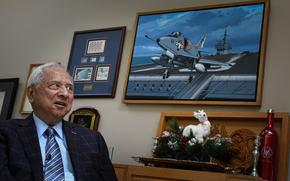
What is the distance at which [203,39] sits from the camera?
2361mm

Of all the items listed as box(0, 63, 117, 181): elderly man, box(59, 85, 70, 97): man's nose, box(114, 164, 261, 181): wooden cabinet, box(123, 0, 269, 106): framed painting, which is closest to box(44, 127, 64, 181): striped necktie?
box(0, 63, 117, 181): elderly man

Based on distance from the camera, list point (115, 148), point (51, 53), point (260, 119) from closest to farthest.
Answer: point (260, 119)
point (115, 148)
point (51, 53)

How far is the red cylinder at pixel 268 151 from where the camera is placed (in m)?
1.83

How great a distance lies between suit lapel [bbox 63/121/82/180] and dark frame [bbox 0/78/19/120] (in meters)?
1.27

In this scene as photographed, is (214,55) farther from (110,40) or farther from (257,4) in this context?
(110,40)

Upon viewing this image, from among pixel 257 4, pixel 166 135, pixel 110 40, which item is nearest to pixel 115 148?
pixel 166 135

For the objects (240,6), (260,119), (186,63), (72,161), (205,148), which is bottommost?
(72,161)

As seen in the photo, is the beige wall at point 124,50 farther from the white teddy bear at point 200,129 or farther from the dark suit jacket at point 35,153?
the dark suit jacket at point 35,153

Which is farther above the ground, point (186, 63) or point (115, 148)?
point (186, 63)

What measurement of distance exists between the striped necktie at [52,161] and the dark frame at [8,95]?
1.34 meters

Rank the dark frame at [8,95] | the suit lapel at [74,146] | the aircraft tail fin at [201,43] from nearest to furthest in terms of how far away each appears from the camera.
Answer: the suit lapel at [74,146], the aircraft tail fin at [201,43], the dark frame at [8,95]

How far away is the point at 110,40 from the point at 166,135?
37.0 inches

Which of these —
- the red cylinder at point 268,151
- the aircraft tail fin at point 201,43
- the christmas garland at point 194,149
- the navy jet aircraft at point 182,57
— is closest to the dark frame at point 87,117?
the navy jet aircraft at point 182,57

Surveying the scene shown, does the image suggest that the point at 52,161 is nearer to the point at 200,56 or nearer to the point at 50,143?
the point at 50,143
